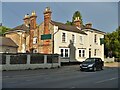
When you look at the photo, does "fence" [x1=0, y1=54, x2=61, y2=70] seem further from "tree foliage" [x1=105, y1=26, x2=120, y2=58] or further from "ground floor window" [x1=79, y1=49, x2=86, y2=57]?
"tree foliage" [x1=105, y1=26, x2=120, y2=58]

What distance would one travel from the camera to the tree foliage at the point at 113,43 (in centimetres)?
6456

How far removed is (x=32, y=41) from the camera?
48344 millimetres

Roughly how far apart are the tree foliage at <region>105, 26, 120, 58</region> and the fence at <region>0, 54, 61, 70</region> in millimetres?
32387

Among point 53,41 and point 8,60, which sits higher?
point 53,41

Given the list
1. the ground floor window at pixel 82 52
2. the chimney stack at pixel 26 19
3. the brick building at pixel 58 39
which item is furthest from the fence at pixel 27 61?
the chimney stack at pixel 26 19

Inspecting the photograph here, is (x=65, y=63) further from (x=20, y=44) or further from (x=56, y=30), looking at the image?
(x=20, y=44)

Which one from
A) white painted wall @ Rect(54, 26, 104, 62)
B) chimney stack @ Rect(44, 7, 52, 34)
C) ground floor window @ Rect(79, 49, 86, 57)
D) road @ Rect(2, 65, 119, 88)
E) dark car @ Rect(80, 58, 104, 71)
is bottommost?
road @ Rect(2, 65, 119, 88)

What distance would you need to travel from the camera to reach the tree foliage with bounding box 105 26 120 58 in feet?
212

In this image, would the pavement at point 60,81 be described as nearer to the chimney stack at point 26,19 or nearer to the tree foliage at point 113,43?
the chimney stack at point 26,19

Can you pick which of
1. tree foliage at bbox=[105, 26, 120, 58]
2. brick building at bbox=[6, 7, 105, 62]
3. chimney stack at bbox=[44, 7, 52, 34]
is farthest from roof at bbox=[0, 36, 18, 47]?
tree foliage at bbox=[105, 26, 120, 58]

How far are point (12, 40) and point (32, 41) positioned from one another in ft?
16.0

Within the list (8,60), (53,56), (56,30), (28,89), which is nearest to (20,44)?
(56,30)

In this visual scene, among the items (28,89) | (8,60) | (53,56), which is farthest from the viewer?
(53,56)

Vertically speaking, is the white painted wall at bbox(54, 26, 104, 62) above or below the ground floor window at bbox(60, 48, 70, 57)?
above
